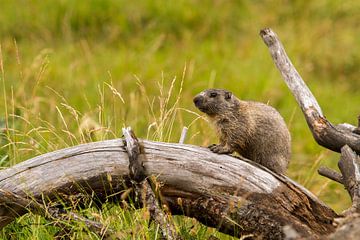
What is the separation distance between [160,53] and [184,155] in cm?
631

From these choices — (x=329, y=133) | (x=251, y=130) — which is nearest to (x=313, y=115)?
(x=329, y=133)

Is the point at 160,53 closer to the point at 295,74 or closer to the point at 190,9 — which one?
the point at 190,9

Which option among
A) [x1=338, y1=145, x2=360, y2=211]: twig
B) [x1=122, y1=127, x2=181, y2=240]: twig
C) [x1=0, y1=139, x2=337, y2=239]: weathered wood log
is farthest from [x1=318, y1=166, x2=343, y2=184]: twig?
[x1=122, y1=127, x2=181, y2=240]: twig

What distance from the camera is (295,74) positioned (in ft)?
20.0

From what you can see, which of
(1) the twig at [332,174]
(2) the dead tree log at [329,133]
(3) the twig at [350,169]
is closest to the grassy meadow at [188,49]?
(1) the twig at [332,174]

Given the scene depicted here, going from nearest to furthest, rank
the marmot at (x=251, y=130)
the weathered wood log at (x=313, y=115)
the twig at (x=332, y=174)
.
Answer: the weathered wood log at (x=313, y=115) < the twig at (x=332, y=174) < the marmot at (x=251, y=130)

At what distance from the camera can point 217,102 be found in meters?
6.55

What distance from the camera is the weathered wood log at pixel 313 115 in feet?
19.3

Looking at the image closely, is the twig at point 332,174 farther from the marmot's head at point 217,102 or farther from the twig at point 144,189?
the twig at point 144,189

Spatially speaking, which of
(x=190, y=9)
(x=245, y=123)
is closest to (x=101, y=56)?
(x=190, y=9)

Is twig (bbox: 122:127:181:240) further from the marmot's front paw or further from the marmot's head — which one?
the marmot's head

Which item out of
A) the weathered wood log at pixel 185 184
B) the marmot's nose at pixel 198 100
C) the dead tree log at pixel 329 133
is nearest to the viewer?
the weathered wood log at pixel 185 184

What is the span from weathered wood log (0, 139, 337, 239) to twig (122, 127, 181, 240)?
62 mm

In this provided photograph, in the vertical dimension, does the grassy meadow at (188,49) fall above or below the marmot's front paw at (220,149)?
above
